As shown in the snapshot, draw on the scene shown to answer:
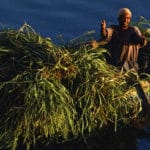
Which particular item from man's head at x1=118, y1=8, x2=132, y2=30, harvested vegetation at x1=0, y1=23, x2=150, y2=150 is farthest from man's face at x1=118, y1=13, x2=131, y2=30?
harvested vegetation at x1=0, y1=23, x2=150, y2=150

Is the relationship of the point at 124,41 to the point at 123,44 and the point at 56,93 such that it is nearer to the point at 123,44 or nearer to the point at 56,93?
the point at 123,44

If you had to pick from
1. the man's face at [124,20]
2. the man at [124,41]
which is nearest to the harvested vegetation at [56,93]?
the man at [124,41]

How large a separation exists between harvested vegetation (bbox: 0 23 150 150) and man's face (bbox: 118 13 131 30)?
39 cm

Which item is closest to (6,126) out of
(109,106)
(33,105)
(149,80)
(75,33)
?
(33,105)

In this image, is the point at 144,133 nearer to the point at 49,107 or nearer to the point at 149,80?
the point at 149,80

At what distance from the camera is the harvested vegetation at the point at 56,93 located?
757 centimetres

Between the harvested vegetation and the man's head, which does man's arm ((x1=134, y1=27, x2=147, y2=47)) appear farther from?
the harvested vegetation

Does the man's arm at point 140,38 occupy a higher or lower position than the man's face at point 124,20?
lower

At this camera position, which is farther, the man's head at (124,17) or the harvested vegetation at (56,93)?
the man's head at (124,17)

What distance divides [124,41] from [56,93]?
110 centimetres

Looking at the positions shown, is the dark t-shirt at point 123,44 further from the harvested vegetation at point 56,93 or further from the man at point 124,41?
the harvested vegetation at point 56,93

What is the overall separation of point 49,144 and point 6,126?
0.39 m

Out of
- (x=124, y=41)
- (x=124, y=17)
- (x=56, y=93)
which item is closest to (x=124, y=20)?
(x=124, y=17)

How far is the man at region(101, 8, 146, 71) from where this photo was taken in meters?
8.40
